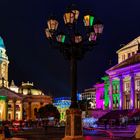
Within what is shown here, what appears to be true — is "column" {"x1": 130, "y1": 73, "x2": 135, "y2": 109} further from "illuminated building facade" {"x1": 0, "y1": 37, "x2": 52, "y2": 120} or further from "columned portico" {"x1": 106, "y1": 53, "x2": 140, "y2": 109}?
"illuminated building facade" {"x1": 0, "y1": 37, "x2": 52, "y2": 120}

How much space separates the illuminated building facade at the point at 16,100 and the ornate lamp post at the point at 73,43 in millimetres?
134553

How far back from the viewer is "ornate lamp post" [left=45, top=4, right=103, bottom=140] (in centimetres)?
2534

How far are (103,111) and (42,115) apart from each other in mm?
36146

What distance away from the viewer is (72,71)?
25906 mm

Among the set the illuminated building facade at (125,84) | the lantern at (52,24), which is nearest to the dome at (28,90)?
the illuminated building facade at (125,84)

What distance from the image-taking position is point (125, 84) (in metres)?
94.9

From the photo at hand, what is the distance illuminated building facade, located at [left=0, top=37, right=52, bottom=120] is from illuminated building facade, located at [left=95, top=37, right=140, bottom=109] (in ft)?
216

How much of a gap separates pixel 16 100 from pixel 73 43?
143 metres

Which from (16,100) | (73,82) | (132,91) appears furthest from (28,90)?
(73,82)

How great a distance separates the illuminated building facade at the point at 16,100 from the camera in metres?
162

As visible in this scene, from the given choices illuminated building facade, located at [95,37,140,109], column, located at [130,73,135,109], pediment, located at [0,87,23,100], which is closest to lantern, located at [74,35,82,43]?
illuminated building facade, located at [95,37,140,109]

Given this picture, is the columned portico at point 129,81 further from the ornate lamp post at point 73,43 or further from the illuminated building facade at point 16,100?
the illuminated building facade at point 16,100

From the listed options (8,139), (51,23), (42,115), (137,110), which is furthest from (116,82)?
(51,23)

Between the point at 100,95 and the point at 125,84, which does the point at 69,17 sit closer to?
the point at 125,84
